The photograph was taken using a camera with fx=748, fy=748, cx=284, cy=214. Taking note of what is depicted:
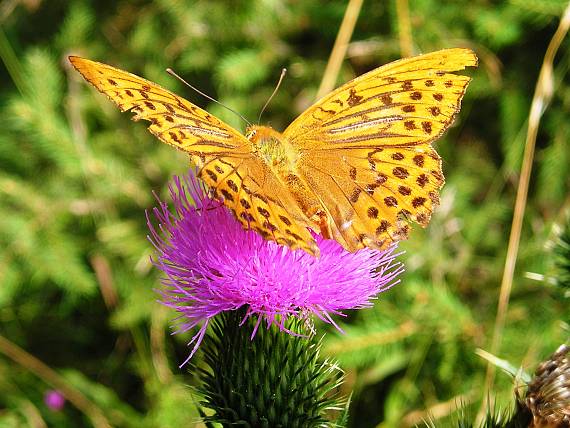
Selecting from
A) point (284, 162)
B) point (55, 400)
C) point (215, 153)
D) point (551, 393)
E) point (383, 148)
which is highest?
point (215, 153)

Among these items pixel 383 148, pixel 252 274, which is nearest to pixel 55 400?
pixel 252 274

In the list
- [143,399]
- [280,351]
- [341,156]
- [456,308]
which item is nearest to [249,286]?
[280,351]

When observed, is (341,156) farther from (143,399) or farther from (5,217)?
(143,399)

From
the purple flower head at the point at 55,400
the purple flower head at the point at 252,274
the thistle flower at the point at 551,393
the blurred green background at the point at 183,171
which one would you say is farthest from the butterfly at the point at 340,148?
the purple flower head at the point at 55,400

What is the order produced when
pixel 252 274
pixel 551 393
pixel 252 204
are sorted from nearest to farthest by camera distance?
pixel 252 204
pixel 551 393
pixel 252 274

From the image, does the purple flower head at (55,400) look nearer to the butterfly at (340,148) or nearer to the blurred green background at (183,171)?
the blurred green background at (183,171)

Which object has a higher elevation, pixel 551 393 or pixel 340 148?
pixel 340 148

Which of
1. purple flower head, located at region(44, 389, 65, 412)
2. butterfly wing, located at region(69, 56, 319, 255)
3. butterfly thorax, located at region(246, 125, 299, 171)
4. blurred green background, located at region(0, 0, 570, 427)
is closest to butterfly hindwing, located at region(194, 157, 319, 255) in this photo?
butterfly wing, located at region(69, 56, 319, 255)

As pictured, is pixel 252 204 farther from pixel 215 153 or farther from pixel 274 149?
pixel 274 149
